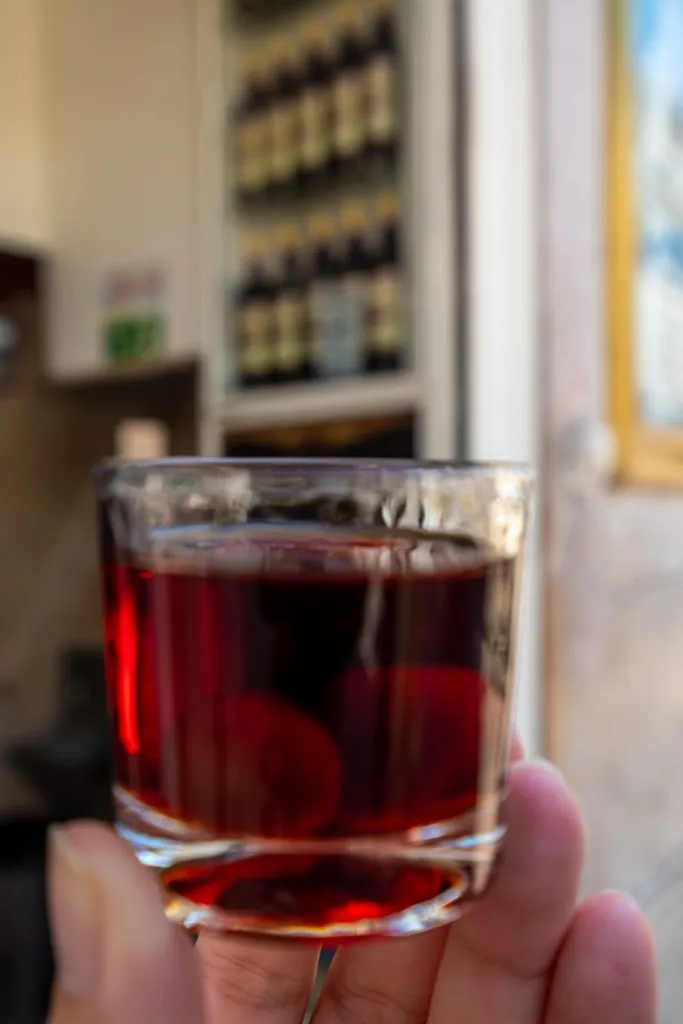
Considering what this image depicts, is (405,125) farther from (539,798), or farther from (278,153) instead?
(539,798)

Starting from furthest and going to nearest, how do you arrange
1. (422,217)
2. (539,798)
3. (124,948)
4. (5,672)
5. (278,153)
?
(5,672), (278,153), (422,217), (539,798), (124,948)

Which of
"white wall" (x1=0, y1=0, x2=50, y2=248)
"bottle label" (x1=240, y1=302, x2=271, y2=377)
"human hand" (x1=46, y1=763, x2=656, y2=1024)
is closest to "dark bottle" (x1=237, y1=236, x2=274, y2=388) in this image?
"bottle label" (x1=240, y1=302, x2=271, y2=377)

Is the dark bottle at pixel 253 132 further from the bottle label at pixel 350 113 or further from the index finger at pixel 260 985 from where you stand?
the index finger at pixel 260 985

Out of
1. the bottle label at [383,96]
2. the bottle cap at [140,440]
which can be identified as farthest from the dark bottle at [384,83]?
the bottle cap at [140,440]

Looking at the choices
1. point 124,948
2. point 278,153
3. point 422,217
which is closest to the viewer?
point 124,948

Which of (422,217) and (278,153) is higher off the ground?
(278,153)

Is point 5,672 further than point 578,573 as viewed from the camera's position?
Yes

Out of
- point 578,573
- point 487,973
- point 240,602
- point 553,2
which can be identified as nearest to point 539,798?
point 487,973

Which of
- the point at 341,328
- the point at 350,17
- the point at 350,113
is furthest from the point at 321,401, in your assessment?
the point at 350,17
